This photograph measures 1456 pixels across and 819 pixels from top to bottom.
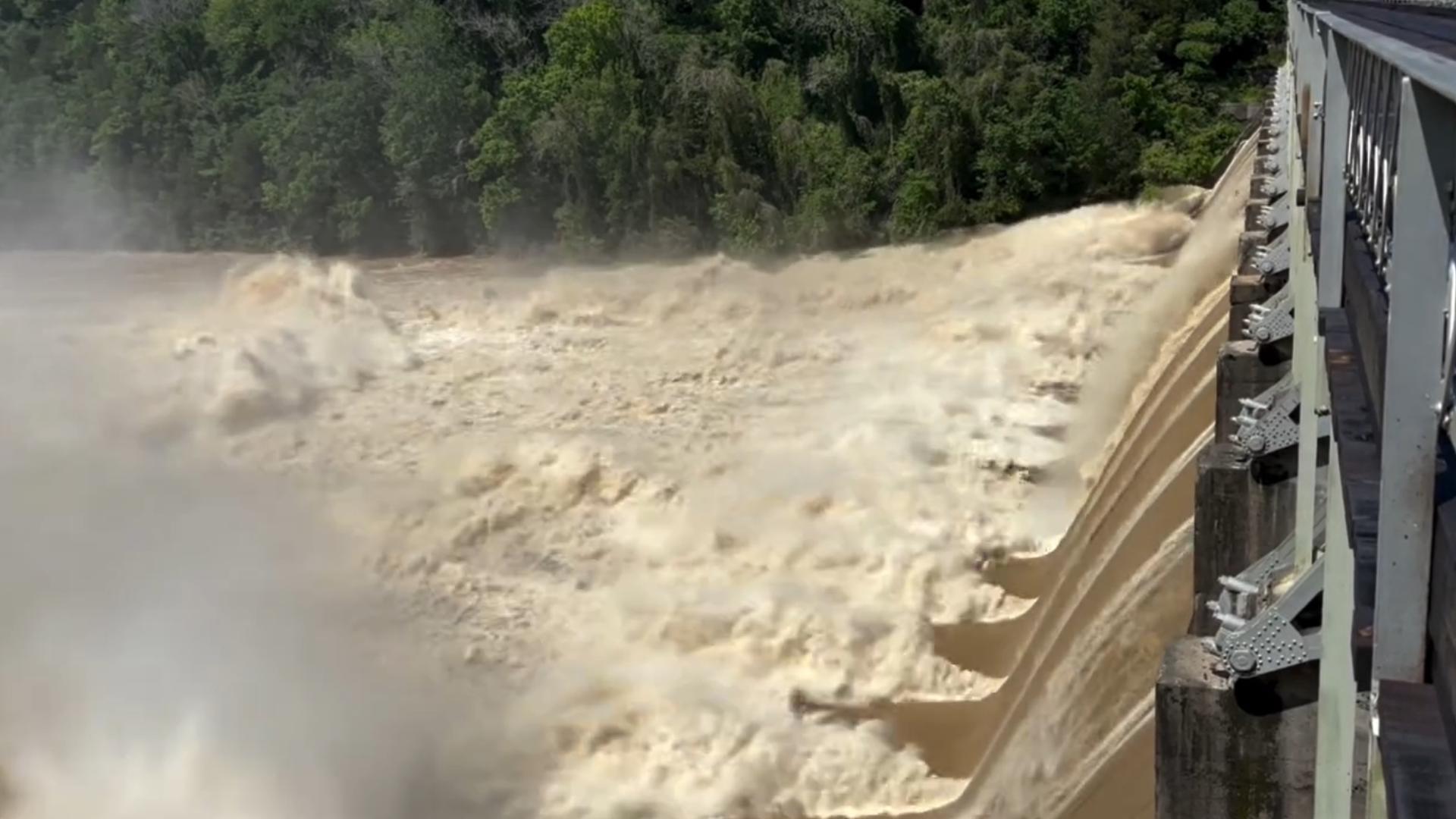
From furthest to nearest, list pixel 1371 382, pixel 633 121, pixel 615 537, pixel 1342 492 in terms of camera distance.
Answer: pixel 633 121 < pixel 615 537 < pixel 1371 382 < pixel 1342 492

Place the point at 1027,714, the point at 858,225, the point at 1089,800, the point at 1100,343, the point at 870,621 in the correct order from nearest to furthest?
the point at 1089,800 < the point at 1027,714 < the point at 870,621 < the point at 1100,343 < the point at 858,225

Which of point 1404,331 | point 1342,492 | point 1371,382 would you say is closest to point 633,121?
point 1371,382

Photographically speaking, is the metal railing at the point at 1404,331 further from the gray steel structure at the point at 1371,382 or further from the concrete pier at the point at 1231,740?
the concrete pier at the point at 1231,740

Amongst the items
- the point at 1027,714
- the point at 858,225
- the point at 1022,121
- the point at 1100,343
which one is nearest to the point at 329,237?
the point at 858,225

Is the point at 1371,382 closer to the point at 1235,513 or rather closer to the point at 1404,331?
the point at 1404,331

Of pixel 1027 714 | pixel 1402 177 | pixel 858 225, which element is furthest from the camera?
pixel 858 225

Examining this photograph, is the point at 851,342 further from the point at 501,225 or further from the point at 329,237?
the point at 329,237

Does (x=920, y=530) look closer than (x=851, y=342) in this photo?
Yes
